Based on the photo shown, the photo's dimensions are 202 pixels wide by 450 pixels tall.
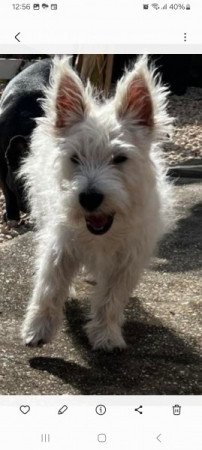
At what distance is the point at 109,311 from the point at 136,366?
0.32m

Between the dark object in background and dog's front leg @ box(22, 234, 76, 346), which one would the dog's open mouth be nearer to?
dog's front leg @ box(22, 234, 76, 346)

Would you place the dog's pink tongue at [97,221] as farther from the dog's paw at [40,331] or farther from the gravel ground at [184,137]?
the gravel ground at [184,137]

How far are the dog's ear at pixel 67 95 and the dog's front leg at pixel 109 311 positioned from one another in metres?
0.84

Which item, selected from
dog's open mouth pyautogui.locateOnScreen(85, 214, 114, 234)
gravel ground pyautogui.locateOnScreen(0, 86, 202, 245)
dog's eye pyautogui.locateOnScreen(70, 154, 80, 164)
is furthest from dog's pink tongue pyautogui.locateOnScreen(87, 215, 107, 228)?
gravel ground pyautogui.locateOnScreen(0, 86, 202, 245)

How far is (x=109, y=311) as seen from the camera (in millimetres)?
3803

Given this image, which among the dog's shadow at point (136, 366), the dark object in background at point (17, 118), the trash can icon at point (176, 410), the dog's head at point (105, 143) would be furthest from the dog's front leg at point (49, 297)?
the dark object in background at point (17, 118)

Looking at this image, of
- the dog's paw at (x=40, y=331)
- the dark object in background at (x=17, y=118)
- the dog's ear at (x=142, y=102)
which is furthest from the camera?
the dark object in background at (x=17, y=118)

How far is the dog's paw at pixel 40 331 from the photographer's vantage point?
3.76m

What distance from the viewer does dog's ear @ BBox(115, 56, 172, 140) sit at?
11.5 ft

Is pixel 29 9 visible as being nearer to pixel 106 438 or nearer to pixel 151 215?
pixel 151 215

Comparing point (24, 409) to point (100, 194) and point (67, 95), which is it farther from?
point (67, 95)

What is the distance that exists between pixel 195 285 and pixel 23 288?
1.06 m

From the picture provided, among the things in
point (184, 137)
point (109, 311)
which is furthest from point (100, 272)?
point (184, 137)

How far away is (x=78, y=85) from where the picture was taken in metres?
3.58
